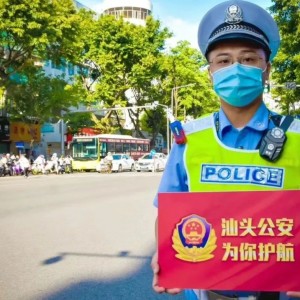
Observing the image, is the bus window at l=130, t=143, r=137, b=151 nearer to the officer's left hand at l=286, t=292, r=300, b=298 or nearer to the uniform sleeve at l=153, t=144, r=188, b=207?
the uniform sleeve at l=153, t=144, r=188, b=207

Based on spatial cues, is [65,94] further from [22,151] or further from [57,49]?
[22,151]

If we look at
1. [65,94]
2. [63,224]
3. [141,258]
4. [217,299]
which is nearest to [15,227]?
[63,224]

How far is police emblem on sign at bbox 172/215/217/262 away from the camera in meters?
1.53

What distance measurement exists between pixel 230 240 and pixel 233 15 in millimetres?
800

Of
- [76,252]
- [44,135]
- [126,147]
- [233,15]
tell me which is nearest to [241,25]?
[233,15]

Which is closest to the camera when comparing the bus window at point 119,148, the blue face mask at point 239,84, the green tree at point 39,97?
the blue face mask at point 239,84

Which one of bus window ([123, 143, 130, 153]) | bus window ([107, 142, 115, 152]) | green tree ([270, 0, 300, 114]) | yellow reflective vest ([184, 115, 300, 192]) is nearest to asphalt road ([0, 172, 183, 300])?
yellow reflective vest ([184, 115, 300, 192])

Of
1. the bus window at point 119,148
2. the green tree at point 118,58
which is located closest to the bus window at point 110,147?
the bus window at point 119,148

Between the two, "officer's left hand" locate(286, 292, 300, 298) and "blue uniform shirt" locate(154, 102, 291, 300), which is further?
"blue uniform shirt" locate(154, 102, 291, 300)

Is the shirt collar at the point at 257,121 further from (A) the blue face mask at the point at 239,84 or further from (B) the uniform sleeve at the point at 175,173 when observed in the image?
(B) the uniform sleeve at the point at 175,173

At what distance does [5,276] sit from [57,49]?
74.1 feet

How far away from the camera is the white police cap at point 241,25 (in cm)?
171

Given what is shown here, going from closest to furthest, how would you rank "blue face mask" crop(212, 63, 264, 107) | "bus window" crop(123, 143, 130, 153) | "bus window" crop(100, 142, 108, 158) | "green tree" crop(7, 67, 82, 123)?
"blue face mask" crop(212, 63, 264, 107) → "green tree" crop(7, 67, 82, 123) → "bus window" crop(100, 142, 108, 158) → "bus window" crop(123, 143, 130, 153)

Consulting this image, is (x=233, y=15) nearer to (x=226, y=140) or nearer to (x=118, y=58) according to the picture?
(x=226, y=140)
